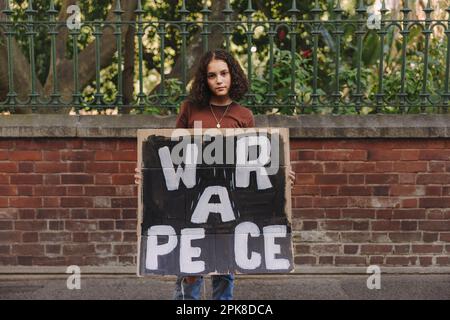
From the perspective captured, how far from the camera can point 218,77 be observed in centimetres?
381

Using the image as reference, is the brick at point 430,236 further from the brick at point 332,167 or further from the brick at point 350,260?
the brick at point 332,167

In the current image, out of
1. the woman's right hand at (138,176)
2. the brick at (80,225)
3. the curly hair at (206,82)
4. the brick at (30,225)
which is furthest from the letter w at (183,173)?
the brick at (30,225)

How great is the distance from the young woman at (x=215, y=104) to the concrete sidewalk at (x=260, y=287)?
1.04 meters

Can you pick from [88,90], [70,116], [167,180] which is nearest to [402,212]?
[167,180]

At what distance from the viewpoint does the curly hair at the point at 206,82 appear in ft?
12.7

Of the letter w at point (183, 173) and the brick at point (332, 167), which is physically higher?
the letter w at point (183, 173)

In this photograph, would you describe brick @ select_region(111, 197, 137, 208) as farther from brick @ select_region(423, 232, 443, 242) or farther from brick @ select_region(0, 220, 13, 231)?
brick @ select_region(423, 232, 443, 242)

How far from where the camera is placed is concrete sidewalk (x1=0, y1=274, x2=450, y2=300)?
4969 mm

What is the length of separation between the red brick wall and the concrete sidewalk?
146 millimetres

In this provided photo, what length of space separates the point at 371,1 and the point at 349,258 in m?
3.64

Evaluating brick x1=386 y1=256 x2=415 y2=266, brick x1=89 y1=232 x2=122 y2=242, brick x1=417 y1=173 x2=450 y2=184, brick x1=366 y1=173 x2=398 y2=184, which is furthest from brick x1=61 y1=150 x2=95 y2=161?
brick x1=417 y1=173 x2=450 y2=184

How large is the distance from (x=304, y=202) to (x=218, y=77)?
76.6 inches

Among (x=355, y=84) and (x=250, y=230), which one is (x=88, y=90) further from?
(x=250, y=230)

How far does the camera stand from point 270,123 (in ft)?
17.8
